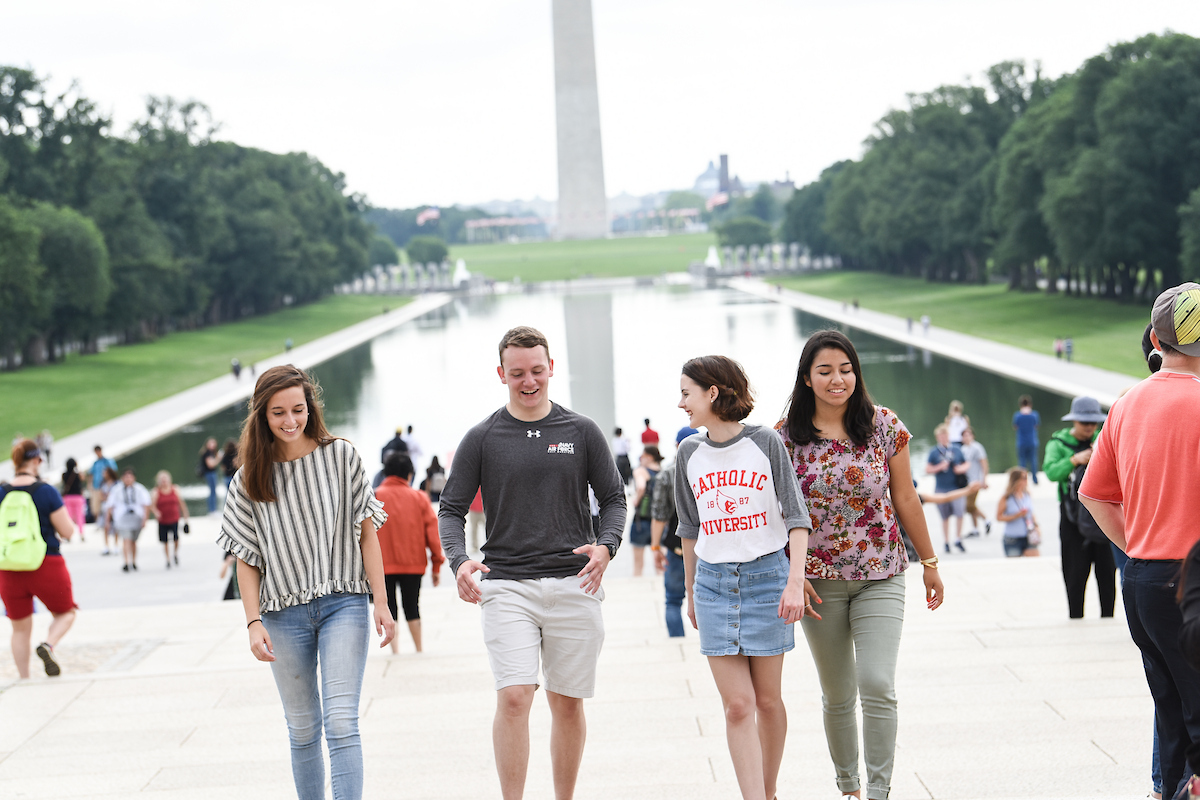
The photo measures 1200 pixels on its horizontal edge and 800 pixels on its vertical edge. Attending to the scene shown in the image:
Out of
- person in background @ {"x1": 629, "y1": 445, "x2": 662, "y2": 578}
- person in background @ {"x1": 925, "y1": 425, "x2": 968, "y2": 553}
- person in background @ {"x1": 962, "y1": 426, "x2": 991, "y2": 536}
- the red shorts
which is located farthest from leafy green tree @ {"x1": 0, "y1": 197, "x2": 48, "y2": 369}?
the red shorts

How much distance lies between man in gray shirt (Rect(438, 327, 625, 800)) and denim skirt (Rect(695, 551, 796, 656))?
344 millimetres

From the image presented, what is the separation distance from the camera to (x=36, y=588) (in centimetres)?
677

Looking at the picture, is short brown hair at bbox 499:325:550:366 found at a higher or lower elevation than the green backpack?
higher

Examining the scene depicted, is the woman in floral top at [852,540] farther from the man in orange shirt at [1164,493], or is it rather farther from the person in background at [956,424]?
the person in background at [956,424]

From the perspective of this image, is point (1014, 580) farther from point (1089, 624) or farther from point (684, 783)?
point (684, 783)

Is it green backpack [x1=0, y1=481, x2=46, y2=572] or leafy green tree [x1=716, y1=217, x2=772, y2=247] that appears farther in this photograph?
leafy green tree [x1=716, y1=217, x2=772, y2=247]

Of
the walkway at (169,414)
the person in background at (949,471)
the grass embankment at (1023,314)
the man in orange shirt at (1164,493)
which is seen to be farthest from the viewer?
the grass embankment at (1023,314)

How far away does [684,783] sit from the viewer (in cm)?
427

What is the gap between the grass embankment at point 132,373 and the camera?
32.5 meters

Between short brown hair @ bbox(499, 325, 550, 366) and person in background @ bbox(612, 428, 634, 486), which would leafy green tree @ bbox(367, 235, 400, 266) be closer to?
person in background @ bbox(612, 428, 634, 486)

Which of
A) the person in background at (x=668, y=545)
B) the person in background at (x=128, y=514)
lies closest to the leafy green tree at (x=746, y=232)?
the person in background at (x=128, y=514)

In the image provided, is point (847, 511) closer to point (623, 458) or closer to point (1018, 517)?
point (1018, 517)

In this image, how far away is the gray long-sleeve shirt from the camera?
3.83m

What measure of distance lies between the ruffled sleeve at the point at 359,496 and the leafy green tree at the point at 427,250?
355 ft
